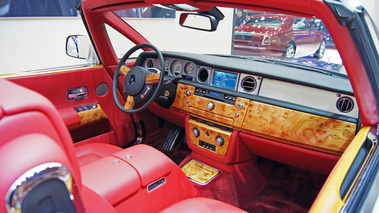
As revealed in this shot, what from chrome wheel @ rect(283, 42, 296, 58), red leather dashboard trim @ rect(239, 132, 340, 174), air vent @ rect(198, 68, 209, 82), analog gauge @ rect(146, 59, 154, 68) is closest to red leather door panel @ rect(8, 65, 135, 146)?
analog gauge @ rect(146, 59, 154, 68)

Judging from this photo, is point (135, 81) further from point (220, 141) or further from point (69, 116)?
point (220, 141)

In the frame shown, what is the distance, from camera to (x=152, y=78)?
1981 mm

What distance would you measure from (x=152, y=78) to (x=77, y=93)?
69 cm

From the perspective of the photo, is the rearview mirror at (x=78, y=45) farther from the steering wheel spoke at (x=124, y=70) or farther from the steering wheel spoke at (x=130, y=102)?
the steering wheel spoke at (x=130, y=102)

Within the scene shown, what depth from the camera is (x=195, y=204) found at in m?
1.15

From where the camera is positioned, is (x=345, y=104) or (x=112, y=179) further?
(x=345, y=104)

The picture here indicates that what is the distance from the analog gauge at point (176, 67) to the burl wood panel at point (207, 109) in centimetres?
17

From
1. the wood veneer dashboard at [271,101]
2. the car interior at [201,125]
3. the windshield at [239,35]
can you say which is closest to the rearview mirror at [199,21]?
the car interior at [201,125]

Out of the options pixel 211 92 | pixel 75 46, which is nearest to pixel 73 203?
pixel 211 92

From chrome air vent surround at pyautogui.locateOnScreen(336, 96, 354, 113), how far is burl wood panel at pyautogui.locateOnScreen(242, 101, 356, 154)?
8 cm

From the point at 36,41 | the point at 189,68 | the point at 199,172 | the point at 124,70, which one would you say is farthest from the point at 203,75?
the point at 36,41

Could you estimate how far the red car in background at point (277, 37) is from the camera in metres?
3.59

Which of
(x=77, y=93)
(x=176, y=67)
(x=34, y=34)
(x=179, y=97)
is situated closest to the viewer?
(x=77, y=93)

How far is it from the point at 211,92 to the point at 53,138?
169 centimetres
